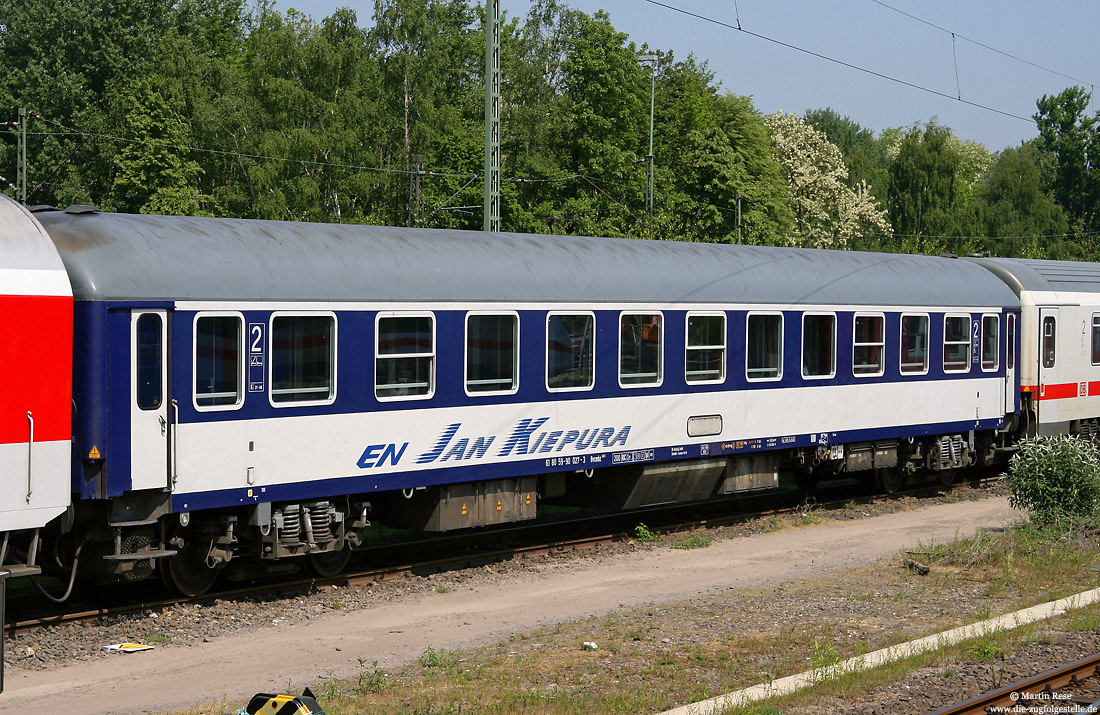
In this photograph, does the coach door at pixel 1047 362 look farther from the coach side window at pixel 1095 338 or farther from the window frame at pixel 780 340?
the window frame at pixel 780 340

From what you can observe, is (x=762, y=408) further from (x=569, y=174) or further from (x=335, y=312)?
(x=569, y=174)

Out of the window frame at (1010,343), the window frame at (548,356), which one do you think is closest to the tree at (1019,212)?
the window frame at (1010,343)

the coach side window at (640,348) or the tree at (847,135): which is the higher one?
the tree at (847,135)

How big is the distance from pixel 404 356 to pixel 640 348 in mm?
3641

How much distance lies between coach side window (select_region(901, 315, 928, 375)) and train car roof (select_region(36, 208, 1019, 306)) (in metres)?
0.31

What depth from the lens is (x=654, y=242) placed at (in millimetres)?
16844

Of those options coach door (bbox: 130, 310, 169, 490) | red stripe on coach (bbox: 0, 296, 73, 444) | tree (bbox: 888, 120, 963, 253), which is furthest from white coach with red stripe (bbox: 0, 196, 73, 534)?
tree (bbox: 888, 120, 963, 253)

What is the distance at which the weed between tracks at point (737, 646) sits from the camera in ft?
29.7

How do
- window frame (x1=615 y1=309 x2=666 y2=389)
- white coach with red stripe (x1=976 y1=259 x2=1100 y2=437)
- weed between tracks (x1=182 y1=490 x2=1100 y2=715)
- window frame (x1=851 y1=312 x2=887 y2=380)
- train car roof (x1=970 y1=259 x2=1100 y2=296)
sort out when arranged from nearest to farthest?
weed between tracks (x1=182 y1=490 x2=1100 y2=715) → window frame (x1=615 y1=309 x2=666 y2=389) → window frame (x1=851 y1=312 x2=887 y2=380) → white coach with red stripe (x1=976 y1=259 x2=1100 y2=437) → train car roof (x1=970 y1=259 x2=1100 y2=296)

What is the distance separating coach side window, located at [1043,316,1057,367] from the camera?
2253 centimetres

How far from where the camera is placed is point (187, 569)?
482 inches

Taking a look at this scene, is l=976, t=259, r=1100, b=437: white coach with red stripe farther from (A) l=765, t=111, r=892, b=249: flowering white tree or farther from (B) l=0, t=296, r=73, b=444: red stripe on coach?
(A) l=765, t=111, r=892, b=249: flowering white tree

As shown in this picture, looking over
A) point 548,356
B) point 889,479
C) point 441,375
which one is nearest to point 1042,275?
point 889,479

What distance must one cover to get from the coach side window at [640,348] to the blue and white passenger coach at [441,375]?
0.12 feet
